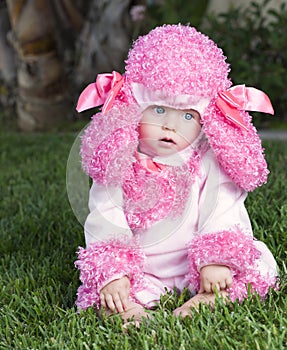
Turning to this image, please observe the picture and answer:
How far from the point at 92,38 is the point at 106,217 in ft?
18.9

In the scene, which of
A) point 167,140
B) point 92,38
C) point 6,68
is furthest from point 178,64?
point 6,68

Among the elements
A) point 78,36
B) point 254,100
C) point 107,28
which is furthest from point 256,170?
point 78,36

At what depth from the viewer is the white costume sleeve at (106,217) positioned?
2121mm

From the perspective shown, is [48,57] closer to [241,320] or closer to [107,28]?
[107,28]

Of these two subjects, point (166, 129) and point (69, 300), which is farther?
point (69, 300)

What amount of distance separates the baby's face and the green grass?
0.47m

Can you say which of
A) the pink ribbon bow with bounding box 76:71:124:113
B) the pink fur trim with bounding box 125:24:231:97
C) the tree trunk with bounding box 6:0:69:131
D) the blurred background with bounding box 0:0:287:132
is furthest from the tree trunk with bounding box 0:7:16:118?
the pink fur trim with bounding box 125:24:231:97

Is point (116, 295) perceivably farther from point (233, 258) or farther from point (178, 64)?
point (178, 64)

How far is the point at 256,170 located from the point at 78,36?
6.18m

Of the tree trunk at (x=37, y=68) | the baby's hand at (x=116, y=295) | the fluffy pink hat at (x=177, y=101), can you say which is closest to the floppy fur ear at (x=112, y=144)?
the fluffy pink hat at (x=177, y=101)

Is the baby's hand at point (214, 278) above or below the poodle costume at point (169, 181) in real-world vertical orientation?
below

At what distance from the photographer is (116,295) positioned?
206cm

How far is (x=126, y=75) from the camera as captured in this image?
7.15 feet

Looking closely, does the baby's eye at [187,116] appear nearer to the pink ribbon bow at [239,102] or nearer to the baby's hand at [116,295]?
the pink ribbon bow at [239,102]
